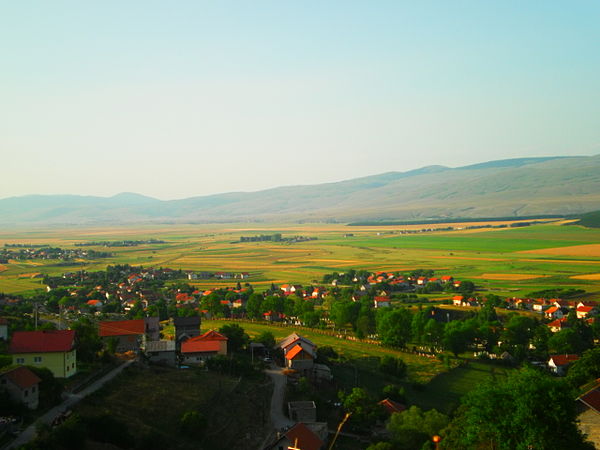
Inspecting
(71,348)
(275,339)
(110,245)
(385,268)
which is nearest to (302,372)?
(275,339)

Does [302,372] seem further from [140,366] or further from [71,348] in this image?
[71,348]

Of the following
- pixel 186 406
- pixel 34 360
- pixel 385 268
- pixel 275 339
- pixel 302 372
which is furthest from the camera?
pixel 385 268

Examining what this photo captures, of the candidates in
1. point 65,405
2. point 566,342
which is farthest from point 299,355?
point 566,342

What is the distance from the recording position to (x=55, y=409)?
20.1 meters

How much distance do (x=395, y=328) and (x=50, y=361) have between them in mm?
23325

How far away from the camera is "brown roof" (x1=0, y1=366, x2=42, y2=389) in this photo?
1970cm

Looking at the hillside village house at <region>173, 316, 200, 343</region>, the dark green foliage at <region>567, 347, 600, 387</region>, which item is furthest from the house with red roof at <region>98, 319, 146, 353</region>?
the dark green foliage at <region>567, 347, 600, 387</region>

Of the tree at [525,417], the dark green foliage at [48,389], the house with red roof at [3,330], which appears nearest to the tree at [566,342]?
the tree at [525,417]

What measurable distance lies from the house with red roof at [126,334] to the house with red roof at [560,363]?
78.7ft

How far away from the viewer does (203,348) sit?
3120 centimetres

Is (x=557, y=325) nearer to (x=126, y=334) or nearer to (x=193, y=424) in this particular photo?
(x=126, y=334)

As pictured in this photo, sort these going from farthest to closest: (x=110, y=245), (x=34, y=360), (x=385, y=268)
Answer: (x=110, y=245) < (x=385, y=268) < (x=34, y=360)

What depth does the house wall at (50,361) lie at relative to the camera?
2394 cm

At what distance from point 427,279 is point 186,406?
51.9 m
